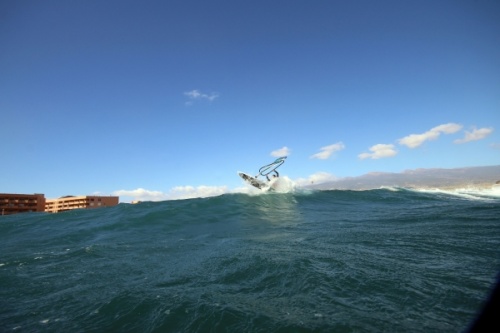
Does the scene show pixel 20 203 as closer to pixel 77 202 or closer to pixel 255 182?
pixel 77 202

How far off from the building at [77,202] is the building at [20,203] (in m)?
12.9

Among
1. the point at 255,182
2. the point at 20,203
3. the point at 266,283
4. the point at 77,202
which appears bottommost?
the point at 266,283

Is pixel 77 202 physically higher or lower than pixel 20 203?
lower

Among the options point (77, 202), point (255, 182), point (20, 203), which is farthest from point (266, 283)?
point (77, 202)

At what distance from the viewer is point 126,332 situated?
12.5 feet

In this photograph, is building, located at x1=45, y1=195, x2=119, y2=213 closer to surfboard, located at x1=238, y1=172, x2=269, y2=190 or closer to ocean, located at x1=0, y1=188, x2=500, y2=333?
surfboard, located at x1=238, y1=172, x2=269, y2=190

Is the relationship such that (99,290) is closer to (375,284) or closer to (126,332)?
(126,332)

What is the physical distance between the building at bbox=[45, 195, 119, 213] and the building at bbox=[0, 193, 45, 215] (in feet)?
42.3

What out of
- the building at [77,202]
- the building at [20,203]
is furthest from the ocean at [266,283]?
the building at [77,202]

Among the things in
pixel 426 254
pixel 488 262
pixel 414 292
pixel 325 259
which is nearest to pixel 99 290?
pixel 325 259

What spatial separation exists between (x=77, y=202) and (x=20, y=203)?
18.9m

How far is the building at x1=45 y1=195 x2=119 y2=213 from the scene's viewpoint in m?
108

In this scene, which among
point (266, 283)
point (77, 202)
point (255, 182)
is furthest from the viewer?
point (77, 202)

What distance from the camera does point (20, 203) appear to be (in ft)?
306
